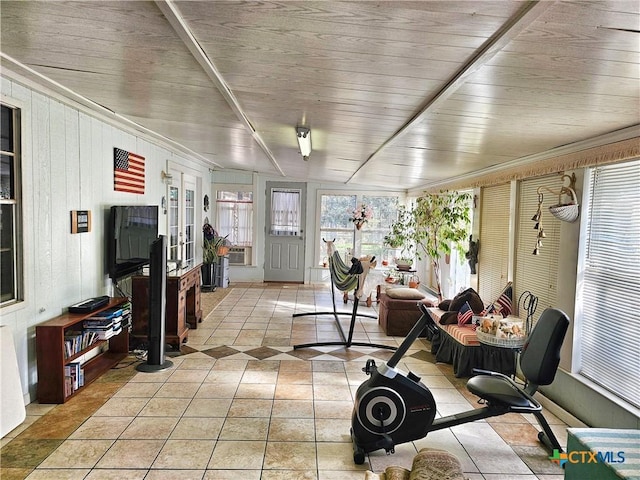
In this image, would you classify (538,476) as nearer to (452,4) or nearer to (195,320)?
(452,4)

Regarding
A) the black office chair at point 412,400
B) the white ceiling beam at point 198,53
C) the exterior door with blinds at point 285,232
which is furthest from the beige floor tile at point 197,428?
the exterior door with blinds at point 285,232

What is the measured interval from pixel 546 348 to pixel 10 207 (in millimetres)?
3639

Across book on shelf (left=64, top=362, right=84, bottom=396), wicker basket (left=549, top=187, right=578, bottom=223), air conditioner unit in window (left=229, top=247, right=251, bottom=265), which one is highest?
wicker basket (left=549, top=187, right=578, bottom=223)

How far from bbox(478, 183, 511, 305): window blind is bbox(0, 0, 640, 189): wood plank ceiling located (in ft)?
3.37

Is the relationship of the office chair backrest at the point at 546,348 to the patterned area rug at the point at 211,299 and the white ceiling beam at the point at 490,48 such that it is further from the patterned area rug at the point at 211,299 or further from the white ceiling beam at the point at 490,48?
the patterned area rug at the point at 211,299

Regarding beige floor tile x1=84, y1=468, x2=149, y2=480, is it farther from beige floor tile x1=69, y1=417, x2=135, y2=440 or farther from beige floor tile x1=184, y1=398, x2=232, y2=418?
beige floor tile x1=184, y1=398, x2=232, y2=418

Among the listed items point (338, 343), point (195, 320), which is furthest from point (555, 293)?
point (195, 320)

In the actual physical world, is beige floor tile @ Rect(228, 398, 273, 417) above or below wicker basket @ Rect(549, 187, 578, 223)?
below

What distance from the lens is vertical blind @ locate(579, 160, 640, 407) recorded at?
9.24ft

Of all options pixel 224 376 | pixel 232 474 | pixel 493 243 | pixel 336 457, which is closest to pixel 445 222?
pixel 493 243

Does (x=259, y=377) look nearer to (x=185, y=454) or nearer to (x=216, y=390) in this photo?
(x=216, y=390)

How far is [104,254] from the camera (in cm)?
426

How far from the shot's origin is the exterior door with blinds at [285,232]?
358 inches

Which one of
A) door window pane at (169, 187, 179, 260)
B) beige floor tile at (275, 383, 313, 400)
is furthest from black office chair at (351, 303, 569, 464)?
door window pane at (169, 187, 179, 260)
